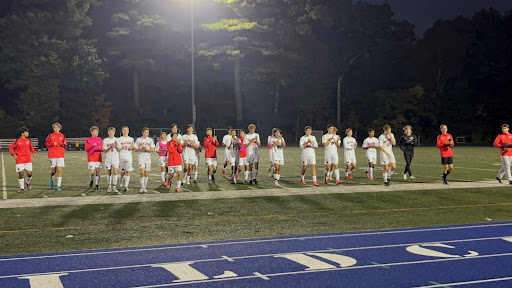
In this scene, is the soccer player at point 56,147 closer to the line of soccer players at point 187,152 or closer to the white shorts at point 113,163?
the line of soccer players at point 187,152

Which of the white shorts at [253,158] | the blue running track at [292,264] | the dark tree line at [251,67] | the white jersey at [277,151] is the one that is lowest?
the blue running track at [292,264]

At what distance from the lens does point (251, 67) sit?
73.1 meters

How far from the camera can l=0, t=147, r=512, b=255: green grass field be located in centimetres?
1123

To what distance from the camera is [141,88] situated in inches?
2945

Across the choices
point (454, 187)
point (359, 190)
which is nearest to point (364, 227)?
point (359, 190)

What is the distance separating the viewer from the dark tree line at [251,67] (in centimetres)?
6241

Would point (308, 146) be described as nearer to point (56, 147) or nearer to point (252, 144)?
point (252, 144)

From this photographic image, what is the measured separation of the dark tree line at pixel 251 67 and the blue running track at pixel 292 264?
5315cm

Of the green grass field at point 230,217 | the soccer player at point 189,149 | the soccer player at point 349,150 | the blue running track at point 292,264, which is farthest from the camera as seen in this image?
the soccer player at point 349,150

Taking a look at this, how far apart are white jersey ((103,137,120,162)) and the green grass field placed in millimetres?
1125

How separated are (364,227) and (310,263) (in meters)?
3.48

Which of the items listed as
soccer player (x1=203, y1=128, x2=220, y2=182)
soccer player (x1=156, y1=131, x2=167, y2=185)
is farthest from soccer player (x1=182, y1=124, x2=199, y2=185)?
soccer player (x1=156, y1=131, x2=167, y2=185)

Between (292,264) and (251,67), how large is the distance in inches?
2559

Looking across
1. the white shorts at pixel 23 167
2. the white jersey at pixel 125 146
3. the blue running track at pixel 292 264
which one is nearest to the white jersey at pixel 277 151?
the white jersey at pixel 125 146
